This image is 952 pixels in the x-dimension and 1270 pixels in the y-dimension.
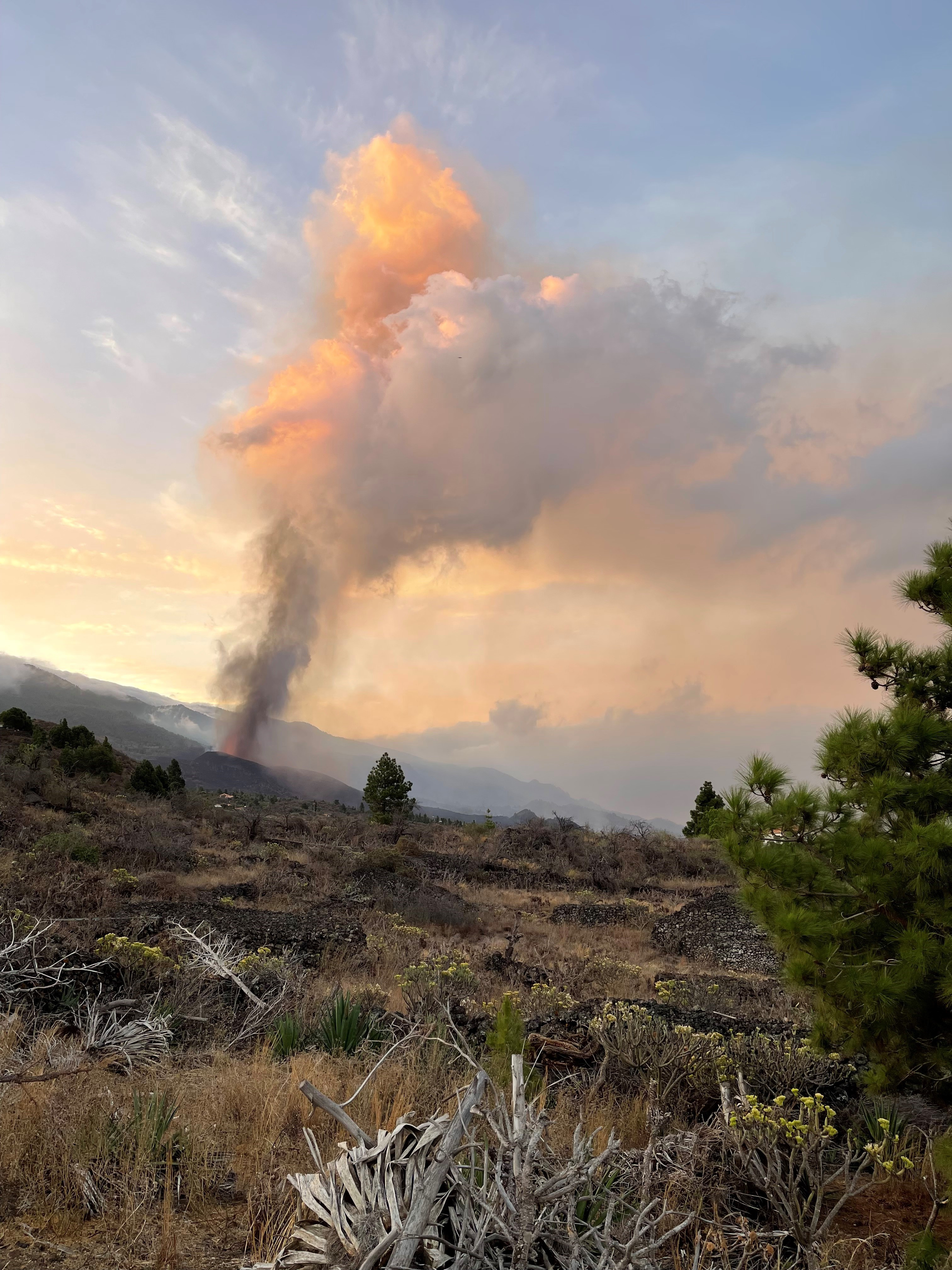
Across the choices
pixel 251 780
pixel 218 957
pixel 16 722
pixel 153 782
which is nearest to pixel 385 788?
pixel 153 782

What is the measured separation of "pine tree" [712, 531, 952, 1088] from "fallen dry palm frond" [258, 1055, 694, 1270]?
207 cm

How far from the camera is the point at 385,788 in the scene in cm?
3653

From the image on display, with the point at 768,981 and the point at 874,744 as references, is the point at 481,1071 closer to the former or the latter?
the point at 874,744

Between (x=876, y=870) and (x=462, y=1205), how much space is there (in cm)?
316

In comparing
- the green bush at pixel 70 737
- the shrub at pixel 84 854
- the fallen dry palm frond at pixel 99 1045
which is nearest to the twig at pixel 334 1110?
the fallen dry palm frond at pixel 99 1045

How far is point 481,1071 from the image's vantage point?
9.25ft

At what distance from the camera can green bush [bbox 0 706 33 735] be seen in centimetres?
3788

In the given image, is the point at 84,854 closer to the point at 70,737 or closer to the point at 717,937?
the point at 717,937

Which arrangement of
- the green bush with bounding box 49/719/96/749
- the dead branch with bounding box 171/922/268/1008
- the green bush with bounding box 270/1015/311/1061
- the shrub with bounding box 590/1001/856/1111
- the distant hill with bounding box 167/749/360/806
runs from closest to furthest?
the shrub with bounding box 590/1001/856/1111
the green bush with bounding box 270/1015/311/1061
the dead branch with bounding box 171/922/268/1008
the green bush with bounding box 49/719/96/749
the distant hill with bounding box 167/749/360/806

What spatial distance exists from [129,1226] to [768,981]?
12.0 m

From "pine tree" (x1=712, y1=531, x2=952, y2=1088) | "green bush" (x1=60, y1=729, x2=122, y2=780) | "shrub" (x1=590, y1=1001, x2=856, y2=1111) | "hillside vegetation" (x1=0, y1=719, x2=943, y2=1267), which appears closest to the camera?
"hillside vegetation" (x1=0, y1=719, x2=943, y2=1267)

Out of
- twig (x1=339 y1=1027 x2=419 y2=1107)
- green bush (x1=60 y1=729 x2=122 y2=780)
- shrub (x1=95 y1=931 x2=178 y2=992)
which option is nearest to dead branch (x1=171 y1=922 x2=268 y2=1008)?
shrub (x1=95 y1=931 x2=178 y2=992)

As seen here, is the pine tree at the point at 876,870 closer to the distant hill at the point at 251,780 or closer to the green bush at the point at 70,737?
the green bush at the point at 70,737

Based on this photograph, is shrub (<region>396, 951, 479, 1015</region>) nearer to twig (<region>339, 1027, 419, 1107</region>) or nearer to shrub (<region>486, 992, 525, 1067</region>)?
twig (<region>339, 1027, 419, 1107</region>)
